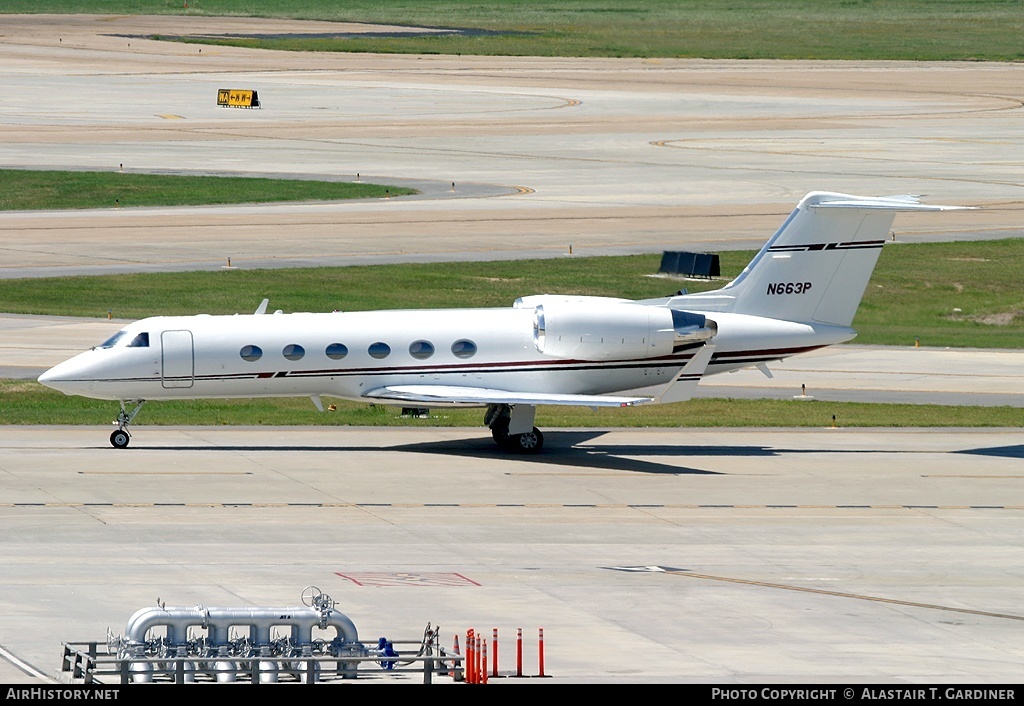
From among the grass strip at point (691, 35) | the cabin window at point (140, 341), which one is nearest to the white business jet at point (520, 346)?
the cabin window at point (140, 341)

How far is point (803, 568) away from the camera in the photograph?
29797mm

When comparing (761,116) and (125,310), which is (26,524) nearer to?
(125,310)

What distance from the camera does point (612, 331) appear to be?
3978cm

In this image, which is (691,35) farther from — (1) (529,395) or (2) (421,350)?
(1) (529,395)

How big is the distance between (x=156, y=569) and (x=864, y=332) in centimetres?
3556

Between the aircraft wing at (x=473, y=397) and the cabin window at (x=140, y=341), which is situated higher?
the cabin window at (x=140, y=341)

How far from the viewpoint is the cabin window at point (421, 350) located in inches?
1576

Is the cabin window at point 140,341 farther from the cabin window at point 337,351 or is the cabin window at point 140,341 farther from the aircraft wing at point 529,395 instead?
the aircraft wing at point 529,395

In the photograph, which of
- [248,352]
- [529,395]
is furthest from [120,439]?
[529,395]

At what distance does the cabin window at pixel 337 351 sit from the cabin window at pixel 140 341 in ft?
13.0

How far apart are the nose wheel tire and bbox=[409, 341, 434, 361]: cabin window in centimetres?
660

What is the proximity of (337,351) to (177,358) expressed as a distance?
3.50 metres

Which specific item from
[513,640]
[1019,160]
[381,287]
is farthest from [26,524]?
[1019,160]

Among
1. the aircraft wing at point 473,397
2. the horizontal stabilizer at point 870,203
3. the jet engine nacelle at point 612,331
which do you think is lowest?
the aircraft wing at point 473,397
